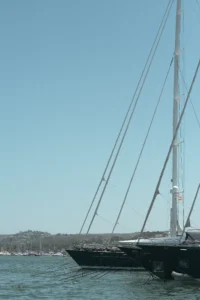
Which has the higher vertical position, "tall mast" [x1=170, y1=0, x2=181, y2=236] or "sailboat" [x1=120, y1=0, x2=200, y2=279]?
"tall mast" [x1=170, y1=0, x2=181, y2=236]

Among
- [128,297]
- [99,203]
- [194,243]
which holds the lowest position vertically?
[128,297]

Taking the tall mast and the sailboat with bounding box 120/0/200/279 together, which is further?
the tall mast

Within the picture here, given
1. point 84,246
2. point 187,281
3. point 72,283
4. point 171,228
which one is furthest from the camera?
point 84,246

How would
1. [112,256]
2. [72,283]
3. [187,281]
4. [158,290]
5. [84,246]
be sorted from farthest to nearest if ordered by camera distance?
[84,246], [112,256], [72,283], [187,281], [158,290]

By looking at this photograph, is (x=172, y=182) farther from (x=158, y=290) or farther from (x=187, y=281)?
(x=158, y=290)

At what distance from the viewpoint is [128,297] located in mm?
34406

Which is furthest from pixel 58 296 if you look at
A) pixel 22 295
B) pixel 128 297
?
pixel 128 297

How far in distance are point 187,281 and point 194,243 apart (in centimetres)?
280

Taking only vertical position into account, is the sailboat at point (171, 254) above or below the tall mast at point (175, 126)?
below

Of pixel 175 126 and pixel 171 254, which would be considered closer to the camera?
pixel 171 254

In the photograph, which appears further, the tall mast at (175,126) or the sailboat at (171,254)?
the tall mast at (175,126)

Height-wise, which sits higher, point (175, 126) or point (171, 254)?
point (175, 126)

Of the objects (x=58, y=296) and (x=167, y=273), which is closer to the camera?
(x=58, y=296)

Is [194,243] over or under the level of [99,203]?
under
